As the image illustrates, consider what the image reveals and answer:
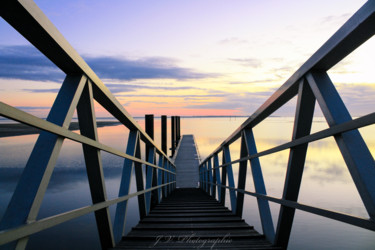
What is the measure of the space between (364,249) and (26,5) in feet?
29.9

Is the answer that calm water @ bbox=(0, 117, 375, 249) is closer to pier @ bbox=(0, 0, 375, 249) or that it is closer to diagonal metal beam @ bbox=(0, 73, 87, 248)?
pier @ bbox=(0, 0, 375, 249)

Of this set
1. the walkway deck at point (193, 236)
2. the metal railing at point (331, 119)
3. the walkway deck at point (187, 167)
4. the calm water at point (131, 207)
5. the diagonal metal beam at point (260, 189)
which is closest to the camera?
the metal railing at point (331, 119)

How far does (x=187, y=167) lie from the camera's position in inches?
584

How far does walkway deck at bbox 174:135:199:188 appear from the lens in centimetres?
1298

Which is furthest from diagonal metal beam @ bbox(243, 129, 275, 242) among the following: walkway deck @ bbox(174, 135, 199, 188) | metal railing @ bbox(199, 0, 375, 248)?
walkway deck @ bbox(174, 135, 199, 188)

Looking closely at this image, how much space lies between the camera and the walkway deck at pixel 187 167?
12977 mm

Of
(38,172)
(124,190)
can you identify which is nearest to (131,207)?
(124,190)

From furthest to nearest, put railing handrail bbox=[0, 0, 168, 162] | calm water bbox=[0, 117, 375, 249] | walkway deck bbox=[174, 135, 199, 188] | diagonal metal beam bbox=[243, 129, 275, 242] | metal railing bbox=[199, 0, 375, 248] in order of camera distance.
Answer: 1. walkway deck bbox=[174, 135, 199, 188]
2. calm water bbox=[0, 117, 375, 249]
3. diagonal metal beam bbox=[243, 129, 275, 242]
4. metal railing bbox=[199, 0, 375, 248]
5. railing handrail bbox=[0, 0, 168, 162]

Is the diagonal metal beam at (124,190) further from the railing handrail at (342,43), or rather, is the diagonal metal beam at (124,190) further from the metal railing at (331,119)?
the railing handrail at (342,43)

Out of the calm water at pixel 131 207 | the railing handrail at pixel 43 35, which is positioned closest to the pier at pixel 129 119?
the railing handrail at pixel 43 35

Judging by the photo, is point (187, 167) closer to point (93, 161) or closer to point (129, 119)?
point (129, 119)

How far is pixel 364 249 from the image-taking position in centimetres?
759

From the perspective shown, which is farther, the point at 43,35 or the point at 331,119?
the point at 331,119

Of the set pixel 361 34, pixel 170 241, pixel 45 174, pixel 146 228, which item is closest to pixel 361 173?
pixel 361 34
